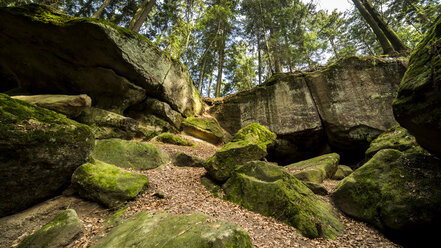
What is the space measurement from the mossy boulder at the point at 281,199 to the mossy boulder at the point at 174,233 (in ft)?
7.24

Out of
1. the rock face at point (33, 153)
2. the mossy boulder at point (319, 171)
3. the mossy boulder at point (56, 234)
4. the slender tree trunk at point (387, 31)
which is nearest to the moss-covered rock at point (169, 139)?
the rock face at point (33, 153)

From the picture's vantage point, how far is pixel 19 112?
4.39 meters

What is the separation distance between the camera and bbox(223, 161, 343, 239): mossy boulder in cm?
455

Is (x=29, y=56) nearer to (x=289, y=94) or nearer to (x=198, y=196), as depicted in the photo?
(x=198, y=196)

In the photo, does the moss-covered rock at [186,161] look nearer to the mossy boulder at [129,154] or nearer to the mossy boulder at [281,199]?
the mossy boulder at [129,154]

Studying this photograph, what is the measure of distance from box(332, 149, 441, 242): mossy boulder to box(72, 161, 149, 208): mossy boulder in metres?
7.34

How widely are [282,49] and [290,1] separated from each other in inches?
284

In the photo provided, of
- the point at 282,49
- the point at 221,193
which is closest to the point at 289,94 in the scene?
the point at 282,49

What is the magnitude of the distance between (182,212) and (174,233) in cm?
113

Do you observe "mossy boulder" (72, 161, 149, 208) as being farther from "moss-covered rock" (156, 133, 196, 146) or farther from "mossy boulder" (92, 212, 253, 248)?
"moss-covered rock" (156, 133, 196, 146)

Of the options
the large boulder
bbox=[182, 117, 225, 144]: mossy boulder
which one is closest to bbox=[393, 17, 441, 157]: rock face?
bbox=[182, 117, 225, 144]: mossy boulder

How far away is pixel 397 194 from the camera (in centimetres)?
503

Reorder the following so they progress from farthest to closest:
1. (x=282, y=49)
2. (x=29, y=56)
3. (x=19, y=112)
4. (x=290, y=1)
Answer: (x=290, y=1) < (x=282, y=49) < (x=29, y=56) < (x=19, y=112)

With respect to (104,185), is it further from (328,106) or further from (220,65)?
(220,65)
